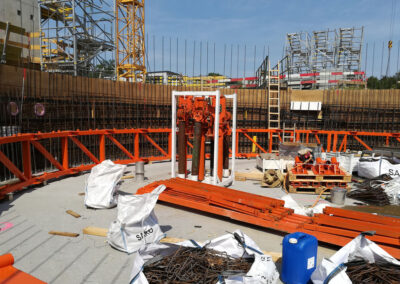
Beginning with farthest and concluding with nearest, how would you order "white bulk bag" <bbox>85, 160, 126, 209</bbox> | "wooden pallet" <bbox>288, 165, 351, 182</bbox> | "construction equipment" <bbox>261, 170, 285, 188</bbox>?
"construction equipment" <bbox>261, 170, 285, 188</bbox>, "wooden pallet" <bbox>288, 165, 351, 182</bbox>, "white bulk bag" <bbox>85, 160, 126, 209</bbox>

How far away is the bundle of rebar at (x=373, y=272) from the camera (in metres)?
3.71

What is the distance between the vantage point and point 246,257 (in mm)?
4273

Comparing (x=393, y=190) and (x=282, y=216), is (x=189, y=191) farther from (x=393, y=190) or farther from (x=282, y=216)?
(x=393, y=190)

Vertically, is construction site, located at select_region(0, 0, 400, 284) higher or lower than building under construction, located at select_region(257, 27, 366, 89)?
lower

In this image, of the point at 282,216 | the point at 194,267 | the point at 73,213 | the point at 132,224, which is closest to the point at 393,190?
the point at 282,216

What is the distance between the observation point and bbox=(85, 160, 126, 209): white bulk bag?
281 inches

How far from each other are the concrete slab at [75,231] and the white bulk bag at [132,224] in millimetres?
188

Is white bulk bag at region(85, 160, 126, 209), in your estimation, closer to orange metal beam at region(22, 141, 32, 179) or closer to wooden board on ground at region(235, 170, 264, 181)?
orange metal beam at region(22, 141, 32, 179)

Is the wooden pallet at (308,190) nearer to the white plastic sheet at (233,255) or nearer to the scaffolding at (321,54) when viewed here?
the white plastic sheet at (233,255)

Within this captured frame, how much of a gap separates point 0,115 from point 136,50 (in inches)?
1031

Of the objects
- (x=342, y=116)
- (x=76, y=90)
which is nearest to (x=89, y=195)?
(x=76, y=90)

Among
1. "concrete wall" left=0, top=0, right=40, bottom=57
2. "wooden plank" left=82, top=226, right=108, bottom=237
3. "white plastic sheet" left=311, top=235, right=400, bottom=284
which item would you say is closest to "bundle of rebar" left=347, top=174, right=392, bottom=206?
"white plastic sheet" left=311, top=235, right=400, bottom=284

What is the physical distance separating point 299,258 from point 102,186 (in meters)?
4.92

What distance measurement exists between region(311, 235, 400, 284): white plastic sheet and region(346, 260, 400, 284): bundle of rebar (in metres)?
0.08
